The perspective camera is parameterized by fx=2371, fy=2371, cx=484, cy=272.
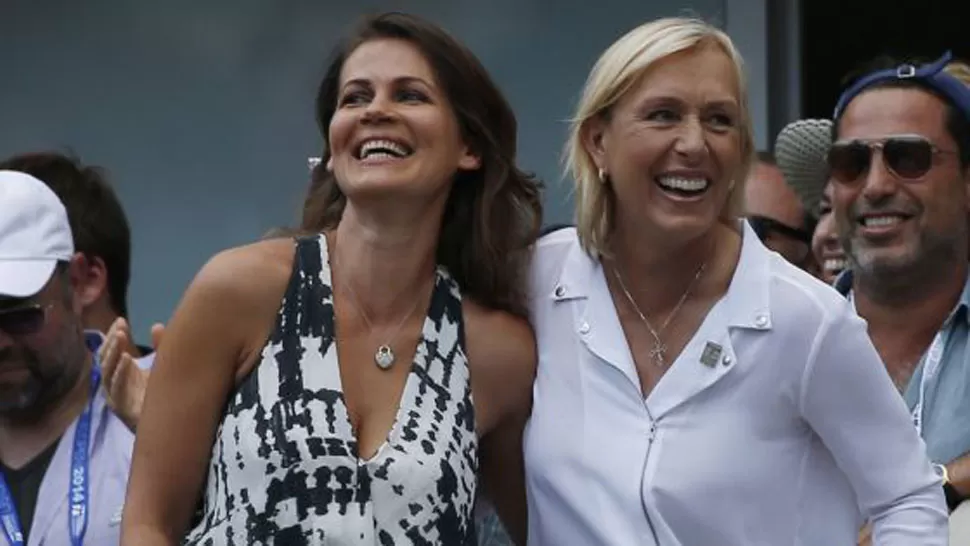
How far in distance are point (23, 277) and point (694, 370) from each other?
157cm

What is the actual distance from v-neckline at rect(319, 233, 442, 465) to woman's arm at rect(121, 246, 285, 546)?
0.13 m

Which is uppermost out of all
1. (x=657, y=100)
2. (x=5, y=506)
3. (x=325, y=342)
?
(x=657, y=100)

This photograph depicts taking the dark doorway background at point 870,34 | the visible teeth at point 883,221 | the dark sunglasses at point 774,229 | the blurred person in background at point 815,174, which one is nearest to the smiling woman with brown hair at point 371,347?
the visible teeth at point 883,221

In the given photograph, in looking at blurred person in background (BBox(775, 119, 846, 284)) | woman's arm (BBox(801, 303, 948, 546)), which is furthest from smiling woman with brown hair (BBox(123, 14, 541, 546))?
blurred person in background (BBox(775, 119, 846, 284))

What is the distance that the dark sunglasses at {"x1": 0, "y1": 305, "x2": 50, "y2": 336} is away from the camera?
186 inches

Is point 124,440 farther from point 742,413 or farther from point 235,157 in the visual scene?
point 235,157

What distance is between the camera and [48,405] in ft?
15.5

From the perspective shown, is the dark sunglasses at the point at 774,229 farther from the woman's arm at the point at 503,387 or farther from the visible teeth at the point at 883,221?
the woman's arm at the point at 503,387

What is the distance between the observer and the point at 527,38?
22.7 feet

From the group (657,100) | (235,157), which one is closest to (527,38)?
(235,157)

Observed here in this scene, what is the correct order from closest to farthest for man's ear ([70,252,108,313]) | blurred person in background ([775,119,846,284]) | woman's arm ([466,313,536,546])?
1. woman's arm ([466,313,536,546])
2. man's ear ([70,252,108,313])
3. blurred person in background ([775,119,846,284])

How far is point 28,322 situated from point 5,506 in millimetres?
374

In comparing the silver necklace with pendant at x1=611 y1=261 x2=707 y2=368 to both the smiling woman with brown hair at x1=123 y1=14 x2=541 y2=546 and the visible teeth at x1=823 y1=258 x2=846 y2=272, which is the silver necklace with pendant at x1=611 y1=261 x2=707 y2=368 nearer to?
the smiling woman with brown hair at x1=123 y1=14 x2=541 y2=546

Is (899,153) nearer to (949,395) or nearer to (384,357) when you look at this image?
(949,395)
